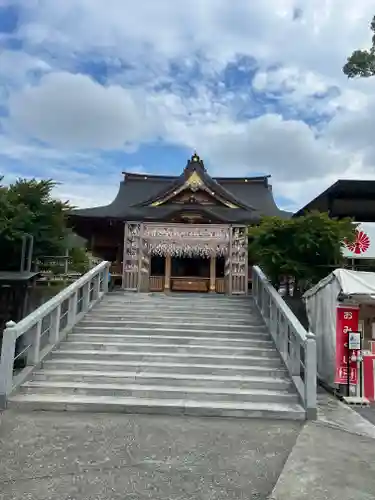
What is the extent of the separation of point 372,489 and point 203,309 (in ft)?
22.2

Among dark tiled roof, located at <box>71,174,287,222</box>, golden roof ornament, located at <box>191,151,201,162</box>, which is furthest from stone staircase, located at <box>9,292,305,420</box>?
golden roof ornament, located at <box>191,151,201,162</box>

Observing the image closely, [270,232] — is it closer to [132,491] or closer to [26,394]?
[26,394]

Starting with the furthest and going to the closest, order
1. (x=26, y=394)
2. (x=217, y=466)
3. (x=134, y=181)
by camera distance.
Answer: (x=134, y=181)
(x=26, y=394)
(x=217, y=466)

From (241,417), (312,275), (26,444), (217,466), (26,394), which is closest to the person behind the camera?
(217,466)

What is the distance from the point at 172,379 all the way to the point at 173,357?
30.6 inches

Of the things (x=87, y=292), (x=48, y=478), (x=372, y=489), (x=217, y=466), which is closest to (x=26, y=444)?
(x=48, y=478)

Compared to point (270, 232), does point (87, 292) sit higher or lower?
lower

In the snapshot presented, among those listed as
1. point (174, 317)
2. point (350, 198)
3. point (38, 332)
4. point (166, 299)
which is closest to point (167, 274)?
point (166, 299)

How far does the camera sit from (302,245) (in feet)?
29.3

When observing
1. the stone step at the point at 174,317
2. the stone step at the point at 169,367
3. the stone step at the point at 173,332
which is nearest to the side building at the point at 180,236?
the stone step at the point at 174,317

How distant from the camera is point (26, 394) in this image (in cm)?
596

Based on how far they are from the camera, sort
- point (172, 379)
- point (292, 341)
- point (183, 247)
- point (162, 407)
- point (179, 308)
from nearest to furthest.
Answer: point (162, 407)
point (172, 379)
point (292, 341)
point (179, 308)
point (183, 247)

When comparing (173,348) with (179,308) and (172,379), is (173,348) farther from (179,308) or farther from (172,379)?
(179,308)

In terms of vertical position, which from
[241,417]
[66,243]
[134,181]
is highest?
[134,181]
